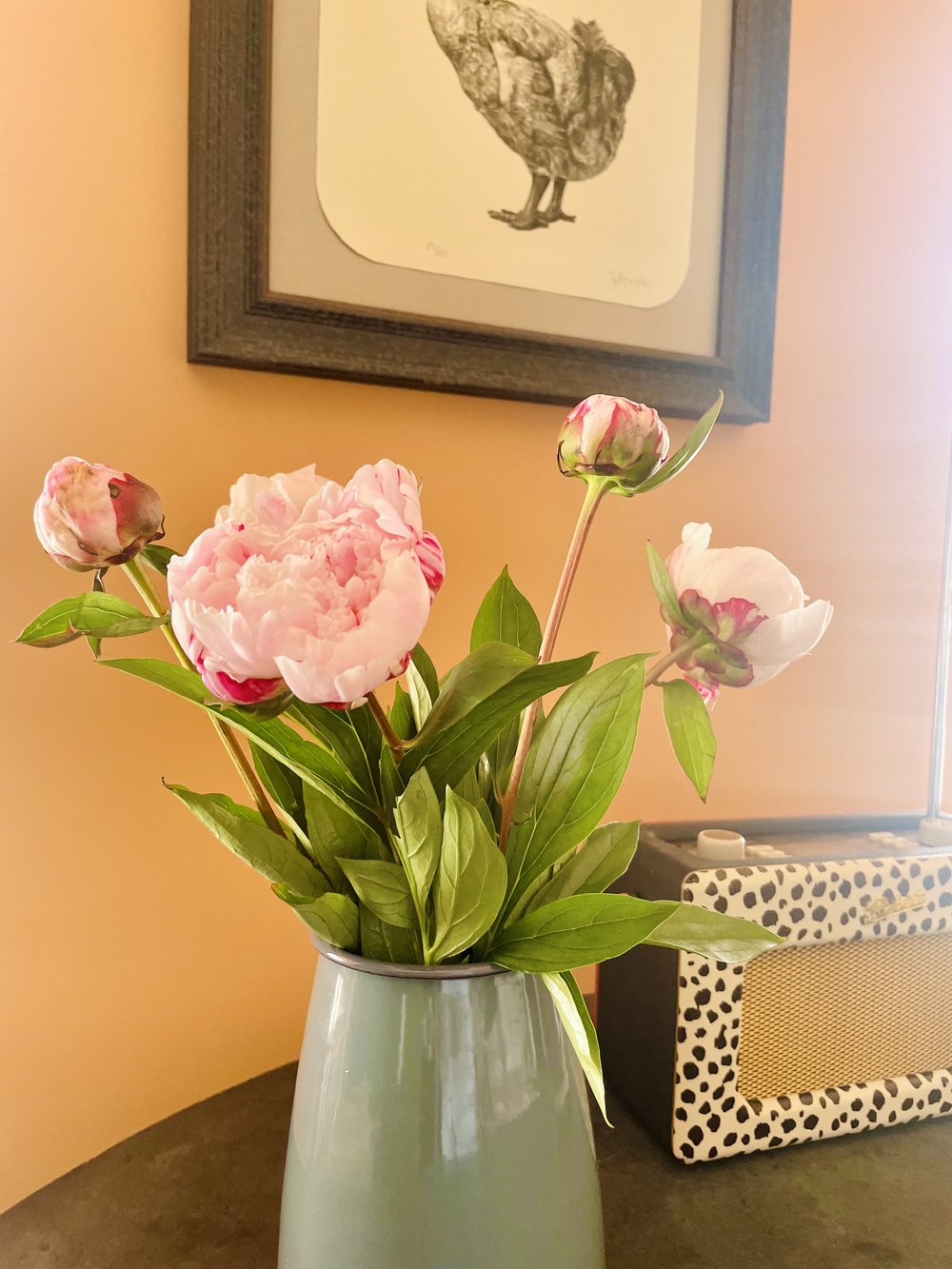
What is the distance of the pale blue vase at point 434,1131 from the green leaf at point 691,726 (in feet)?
0.44

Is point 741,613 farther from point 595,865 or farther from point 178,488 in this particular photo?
point 178,488

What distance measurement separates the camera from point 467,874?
1.17 ft

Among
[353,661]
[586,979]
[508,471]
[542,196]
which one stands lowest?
[586,979]

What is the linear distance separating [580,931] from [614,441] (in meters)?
0.22

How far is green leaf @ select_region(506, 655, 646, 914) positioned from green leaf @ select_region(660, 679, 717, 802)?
0.04 metres

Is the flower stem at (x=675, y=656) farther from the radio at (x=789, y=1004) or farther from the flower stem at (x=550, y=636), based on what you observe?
the radio at (x=789, y=1004)

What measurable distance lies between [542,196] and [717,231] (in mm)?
189

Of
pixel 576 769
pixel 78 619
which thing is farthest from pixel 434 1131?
pixel 78 619

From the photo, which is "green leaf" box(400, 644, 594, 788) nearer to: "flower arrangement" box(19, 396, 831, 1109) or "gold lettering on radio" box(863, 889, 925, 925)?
"flower arrangement" box(19, 396, 831, 1109)

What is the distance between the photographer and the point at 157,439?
2.16 ft

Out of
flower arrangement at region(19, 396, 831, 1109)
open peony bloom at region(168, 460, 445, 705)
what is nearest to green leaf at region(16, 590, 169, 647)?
flower arrangement at region(19, 396, 831, 1109)

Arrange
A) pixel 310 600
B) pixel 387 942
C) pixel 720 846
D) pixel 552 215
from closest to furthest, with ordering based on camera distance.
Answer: pixel 310 600, pixel 387 942, pixel 720 846, pixel 552 215

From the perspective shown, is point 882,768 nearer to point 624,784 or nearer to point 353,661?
point 624,784

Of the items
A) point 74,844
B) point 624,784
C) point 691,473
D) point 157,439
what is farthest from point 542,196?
point 74,844
